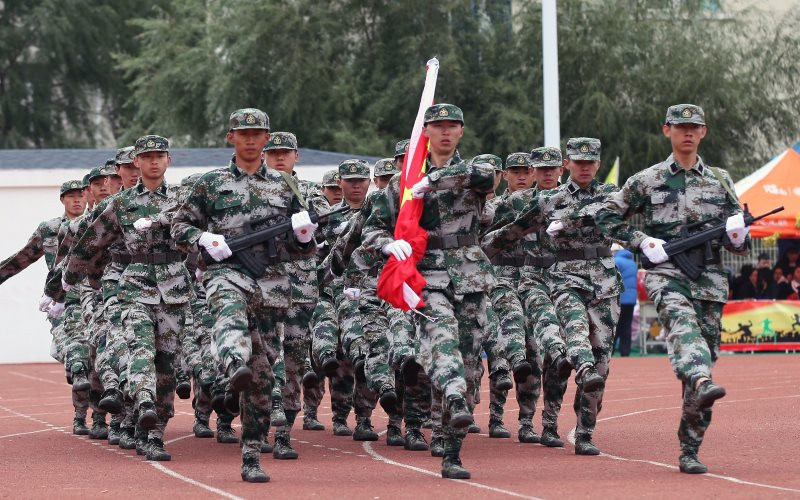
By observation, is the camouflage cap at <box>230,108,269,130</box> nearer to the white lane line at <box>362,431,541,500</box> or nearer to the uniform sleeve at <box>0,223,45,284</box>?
the white lane line at <box>362,431,541,500</box>

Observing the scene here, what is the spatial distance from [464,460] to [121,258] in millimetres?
3276

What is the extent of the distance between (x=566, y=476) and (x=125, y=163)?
17.4 feet

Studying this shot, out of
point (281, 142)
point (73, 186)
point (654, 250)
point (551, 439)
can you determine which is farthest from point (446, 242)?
point (73, 186)

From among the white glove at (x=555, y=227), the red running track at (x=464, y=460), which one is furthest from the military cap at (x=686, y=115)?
the red running track at (x=464, y=460)

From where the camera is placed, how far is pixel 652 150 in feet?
123

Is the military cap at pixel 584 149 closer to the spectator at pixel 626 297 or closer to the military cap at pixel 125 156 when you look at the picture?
the military cap at pixel 125 156

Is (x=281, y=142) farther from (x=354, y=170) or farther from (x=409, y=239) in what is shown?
(x=409, y=239)

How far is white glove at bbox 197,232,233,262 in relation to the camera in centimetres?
1100

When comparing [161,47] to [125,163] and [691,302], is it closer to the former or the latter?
[125,163]

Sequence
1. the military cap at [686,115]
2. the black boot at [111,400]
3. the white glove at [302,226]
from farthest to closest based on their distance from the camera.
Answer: the black boot at [111,400]
the military cap at [686,115]
the white glove at [302,226]

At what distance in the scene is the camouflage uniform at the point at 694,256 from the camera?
35.6ft

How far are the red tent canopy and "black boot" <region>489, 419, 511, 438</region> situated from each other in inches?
524

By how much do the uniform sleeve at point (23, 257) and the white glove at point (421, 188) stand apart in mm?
6012

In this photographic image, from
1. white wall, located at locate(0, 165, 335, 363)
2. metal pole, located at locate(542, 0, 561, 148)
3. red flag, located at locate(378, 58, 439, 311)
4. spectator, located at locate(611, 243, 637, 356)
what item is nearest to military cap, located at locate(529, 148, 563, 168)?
red flag, located at locate(378, 58, 439, 311)
